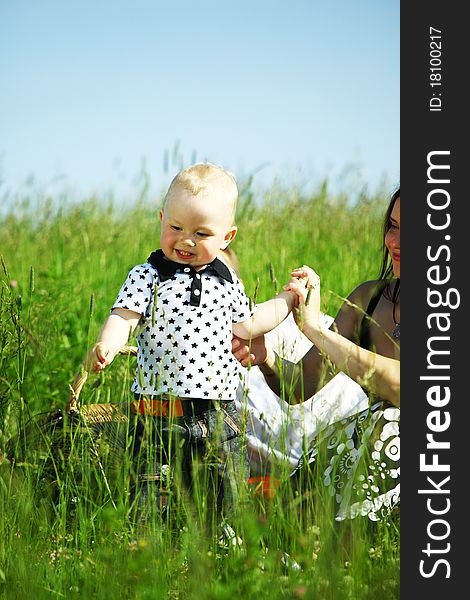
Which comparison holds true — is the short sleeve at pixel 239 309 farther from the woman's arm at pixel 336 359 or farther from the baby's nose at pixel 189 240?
the baby's nose at pixel 189 240

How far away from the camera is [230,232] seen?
104 inches

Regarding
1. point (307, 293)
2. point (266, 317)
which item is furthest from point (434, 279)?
point (266, 317)

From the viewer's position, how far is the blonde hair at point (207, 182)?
2.54m

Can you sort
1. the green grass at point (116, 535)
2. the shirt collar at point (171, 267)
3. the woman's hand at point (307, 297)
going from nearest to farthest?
the green grass at point (116, 535) → the woman's hand at point (307, 297) → the shirt collar at point (171, 267)

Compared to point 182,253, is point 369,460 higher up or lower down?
lower down

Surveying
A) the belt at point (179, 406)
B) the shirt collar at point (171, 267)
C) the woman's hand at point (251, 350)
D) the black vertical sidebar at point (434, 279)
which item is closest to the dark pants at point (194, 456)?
the belt at point (179, 406)

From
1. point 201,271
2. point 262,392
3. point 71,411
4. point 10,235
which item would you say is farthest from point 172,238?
point 10,235

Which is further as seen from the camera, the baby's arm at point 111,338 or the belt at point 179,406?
the belt at point 179,406

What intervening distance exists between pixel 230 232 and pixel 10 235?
141 inches

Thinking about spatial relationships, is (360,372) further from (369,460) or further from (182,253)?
(182,253)

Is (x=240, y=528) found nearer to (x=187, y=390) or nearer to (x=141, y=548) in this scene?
(x=141, y=548)

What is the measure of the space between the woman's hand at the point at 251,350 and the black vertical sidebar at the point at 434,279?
0.60 metres

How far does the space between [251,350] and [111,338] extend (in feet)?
1.70

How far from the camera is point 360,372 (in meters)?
2.54
